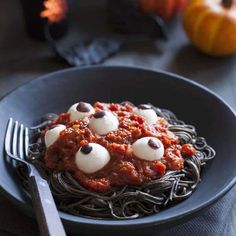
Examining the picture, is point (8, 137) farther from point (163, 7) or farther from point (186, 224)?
point (163, 7)

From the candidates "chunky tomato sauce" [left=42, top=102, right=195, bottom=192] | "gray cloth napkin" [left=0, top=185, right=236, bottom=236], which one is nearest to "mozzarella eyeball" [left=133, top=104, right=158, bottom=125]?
"chunky tomato sauce" [left=42, top=102, right=195, bottom=192]

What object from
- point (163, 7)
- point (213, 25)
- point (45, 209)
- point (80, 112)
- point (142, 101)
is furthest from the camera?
point (163, 7)

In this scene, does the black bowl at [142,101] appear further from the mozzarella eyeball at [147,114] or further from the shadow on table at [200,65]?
the shadow on table at [200,65]

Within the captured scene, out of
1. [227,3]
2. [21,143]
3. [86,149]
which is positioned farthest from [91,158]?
[227,3]

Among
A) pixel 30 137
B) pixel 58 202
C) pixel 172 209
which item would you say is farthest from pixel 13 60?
pixel 172 209

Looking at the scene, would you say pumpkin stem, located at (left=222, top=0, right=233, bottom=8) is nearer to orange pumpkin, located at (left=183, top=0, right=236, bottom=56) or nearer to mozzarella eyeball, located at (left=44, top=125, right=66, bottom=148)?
orange pumpkin, located at (left=183, top=0, right=236, bottom=56)

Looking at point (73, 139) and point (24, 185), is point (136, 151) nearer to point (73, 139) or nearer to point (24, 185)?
point (73, 139)
